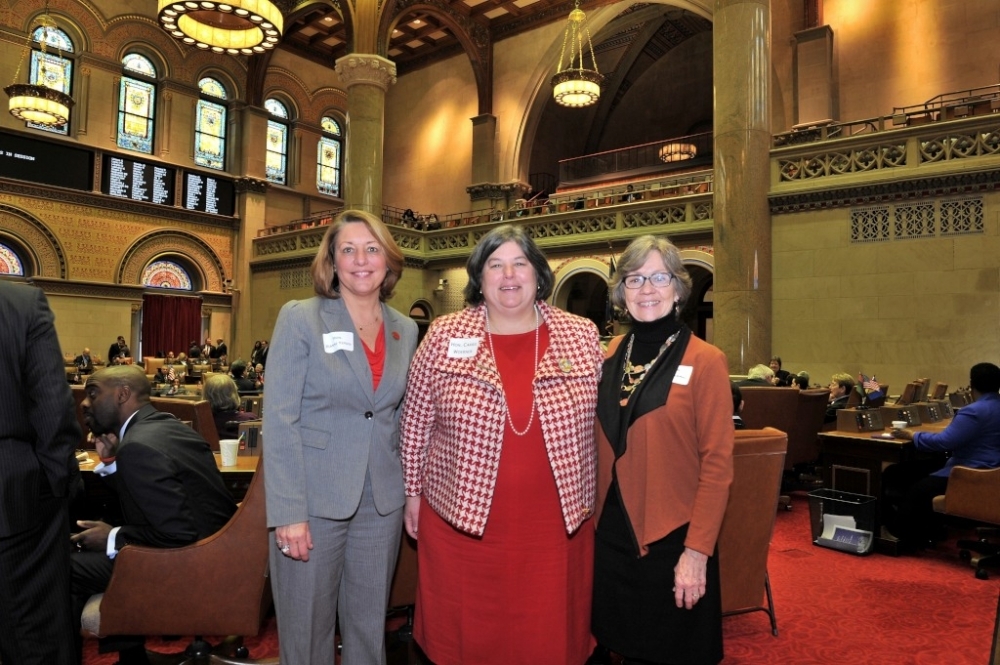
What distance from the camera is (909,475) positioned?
4422mm

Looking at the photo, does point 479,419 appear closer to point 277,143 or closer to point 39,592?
point 39,592

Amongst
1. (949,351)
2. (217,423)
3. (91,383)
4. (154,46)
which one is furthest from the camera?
(154,46)

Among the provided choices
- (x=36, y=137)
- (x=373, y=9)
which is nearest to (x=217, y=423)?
(x=373, y=9)

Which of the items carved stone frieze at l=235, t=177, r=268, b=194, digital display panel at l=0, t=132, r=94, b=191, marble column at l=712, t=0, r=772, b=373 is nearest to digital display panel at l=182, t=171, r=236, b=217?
carved stone frieze at l=235, t=177, r=268, b=194

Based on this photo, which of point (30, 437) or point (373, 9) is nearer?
point (30, 437)

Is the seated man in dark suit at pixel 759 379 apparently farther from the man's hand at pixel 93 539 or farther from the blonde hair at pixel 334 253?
the man's hand at pixel 93 539

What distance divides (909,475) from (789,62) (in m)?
12.2

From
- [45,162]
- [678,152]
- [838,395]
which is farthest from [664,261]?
[45,162]

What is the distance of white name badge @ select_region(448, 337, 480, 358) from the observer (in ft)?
5.96

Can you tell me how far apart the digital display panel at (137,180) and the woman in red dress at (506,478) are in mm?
17879

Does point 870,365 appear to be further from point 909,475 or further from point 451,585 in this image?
point 451,585

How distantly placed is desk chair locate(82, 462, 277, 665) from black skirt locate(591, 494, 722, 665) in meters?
1.15

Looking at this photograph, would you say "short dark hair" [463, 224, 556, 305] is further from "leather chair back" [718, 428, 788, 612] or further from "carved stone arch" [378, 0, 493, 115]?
"carved stone arch" [378, 0, 493, 115]

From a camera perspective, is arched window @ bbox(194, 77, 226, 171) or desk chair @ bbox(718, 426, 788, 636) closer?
desk chair @ bbox(718, 426, 788, 636)
